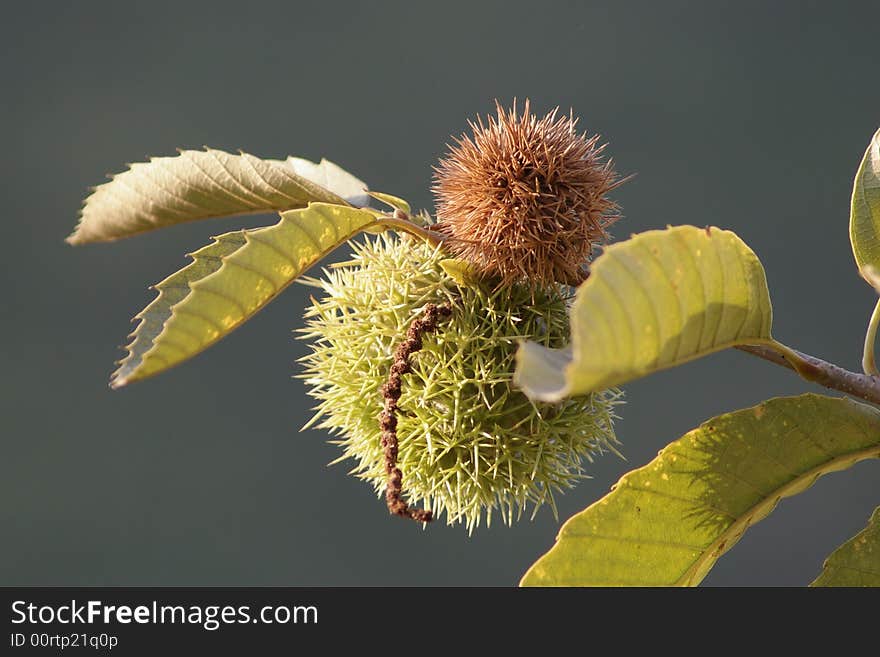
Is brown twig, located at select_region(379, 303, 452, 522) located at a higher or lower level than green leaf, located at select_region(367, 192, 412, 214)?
lower

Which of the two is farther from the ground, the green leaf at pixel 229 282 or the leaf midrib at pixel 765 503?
the green leaf at pixel 229 282

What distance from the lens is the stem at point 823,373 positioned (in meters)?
0.45

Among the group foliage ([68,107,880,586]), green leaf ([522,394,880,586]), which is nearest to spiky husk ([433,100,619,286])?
foliage ([68,107,880,586])

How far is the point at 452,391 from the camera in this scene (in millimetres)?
483

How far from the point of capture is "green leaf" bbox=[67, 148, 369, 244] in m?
0.46

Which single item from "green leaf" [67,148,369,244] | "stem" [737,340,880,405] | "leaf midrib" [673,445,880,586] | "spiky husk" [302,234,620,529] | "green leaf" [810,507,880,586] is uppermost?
"green leaf" [67,148,369,244]

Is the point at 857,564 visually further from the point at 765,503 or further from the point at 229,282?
the point at 229,282

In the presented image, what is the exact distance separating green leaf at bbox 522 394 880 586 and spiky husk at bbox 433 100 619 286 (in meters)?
0.10

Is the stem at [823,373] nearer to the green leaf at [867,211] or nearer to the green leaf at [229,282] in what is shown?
the green leaf at [867,211]

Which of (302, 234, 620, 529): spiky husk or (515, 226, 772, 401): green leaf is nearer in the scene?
(515, 226, 772, 401): green leaf

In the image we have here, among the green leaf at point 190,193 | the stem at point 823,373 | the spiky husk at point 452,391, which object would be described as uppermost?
the green leaf at point 190,193

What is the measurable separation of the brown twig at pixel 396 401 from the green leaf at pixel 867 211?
0.22m

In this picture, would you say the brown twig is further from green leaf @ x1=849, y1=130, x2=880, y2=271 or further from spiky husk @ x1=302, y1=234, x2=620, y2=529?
green leaf @ x1=849, y1=130, x2=880, y2=271

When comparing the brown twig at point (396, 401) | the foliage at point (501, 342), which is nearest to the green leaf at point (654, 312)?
the foliage at point (501, 342)
